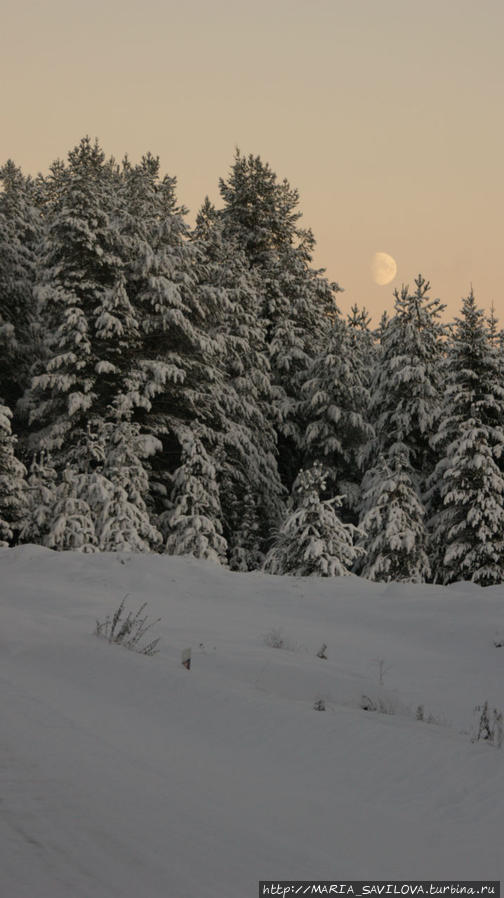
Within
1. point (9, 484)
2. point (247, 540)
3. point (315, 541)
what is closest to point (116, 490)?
point (9, 484)

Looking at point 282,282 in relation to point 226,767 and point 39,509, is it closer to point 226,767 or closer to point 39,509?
point 39,509

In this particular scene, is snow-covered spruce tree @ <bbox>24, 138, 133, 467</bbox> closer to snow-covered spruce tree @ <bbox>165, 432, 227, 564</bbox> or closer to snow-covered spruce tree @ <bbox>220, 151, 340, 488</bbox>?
snow-covered spruce tree @ <bbox>165, 432, 227, 564</bbox>

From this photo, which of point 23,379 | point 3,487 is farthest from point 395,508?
point 23,379

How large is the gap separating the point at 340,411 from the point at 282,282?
913 centimetres

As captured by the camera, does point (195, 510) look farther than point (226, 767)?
Yes

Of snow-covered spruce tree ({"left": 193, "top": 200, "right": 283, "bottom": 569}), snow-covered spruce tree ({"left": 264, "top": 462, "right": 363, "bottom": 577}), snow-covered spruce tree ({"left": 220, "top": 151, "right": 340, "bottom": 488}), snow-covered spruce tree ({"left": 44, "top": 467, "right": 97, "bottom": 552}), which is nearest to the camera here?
snow-covered spruce tree ({"left": 264, "top": 462, "right": 363, "bottom": 577})

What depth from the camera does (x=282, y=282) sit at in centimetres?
3553

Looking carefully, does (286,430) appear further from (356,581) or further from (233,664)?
(233,664)

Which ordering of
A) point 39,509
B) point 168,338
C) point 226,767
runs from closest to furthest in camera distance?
point 226,767 → point 39,509 → point 168,338

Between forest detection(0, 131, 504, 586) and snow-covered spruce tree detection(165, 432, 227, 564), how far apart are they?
0.22 ft

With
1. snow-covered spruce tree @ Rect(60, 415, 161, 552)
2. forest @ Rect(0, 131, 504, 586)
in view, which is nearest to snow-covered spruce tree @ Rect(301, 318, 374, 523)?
forest @ Rect(0, 131, 504, 586)

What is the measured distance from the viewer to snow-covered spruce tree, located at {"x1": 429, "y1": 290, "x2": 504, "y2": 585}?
70.1 ft

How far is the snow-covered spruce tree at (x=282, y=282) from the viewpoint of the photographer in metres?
33.3

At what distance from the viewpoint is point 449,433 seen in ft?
78.3
